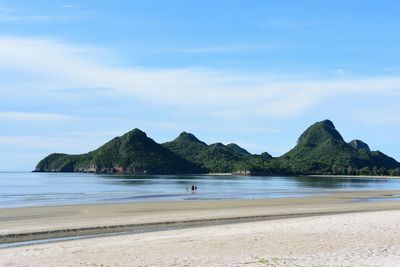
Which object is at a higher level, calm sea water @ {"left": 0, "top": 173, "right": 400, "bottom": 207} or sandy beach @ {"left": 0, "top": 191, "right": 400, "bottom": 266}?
calm sea water @ {"left": 0, "top": 173, "right": 400, "bottom": 207}

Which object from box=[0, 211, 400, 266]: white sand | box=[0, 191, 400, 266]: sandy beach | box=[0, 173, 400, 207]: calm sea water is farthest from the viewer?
box=[0, 173, 400, 207]: calm sea water

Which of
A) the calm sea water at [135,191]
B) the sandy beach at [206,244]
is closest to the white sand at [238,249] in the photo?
the sandy beach at [206,244]

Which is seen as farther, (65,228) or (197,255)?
(65,228)

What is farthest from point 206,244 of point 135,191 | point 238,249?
point 135,191

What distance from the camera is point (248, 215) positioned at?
102 feet

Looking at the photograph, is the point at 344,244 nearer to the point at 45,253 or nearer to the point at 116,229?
the point at 45,253

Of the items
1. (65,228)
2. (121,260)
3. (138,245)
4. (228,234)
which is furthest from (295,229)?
(65,228)

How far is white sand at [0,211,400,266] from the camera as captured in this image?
45.5ft

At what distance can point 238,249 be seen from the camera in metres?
16.0

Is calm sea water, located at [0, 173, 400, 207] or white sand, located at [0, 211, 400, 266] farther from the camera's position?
calm sea water, located at [0, 173, 400, 207]

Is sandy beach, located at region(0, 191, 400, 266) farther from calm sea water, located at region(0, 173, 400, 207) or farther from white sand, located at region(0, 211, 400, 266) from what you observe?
calm sea water, located at region(0, 173, 400, 207)

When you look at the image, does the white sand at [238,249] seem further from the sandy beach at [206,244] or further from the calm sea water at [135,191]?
the calm sea water at [135,191]

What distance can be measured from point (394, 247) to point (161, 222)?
13.4m

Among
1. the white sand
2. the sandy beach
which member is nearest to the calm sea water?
the sandy beach
